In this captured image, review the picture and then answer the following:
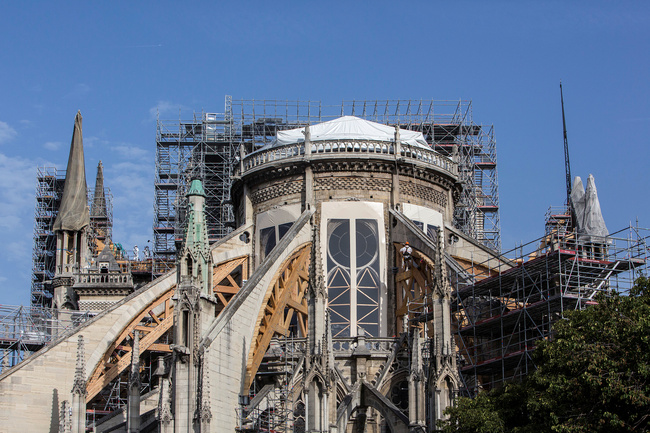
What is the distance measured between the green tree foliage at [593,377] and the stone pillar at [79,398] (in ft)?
46.1

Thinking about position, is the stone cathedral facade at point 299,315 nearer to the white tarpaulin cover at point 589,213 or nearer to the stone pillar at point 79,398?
the stone pillar at point 79,398

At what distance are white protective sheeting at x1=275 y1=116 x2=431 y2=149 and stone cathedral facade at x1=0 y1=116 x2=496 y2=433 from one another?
11 cm

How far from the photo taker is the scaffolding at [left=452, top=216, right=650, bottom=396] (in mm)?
34375

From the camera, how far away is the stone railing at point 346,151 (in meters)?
45.6

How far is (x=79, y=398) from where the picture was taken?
36.4 meters

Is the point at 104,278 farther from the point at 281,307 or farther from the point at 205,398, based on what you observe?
the point at 205,398

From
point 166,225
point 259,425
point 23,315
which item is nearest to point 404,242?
point 259,425

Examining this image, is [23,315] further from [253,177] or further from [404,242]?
[404,242]

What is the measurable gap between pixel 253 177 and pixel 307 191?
10.1ft

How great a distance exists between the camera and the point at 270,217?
46.5m

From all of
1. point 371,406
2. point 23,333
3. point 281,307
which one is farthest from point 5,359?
point 371,406

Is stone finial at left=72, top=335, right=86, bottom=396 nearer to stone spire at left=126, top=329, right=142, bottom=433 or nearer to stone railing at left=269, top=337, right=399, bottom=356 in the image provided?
stone spire at left=126, top=329, right=142, bottom=433

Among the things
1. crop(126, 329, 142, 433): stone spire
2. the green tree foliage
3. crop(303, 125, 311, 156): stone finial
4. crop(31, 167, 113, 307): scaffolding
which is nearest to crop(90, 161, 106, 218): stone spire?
crop(31, 167, 113, 307): scaffolding

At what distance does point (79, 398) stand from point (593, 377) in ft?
60.8
